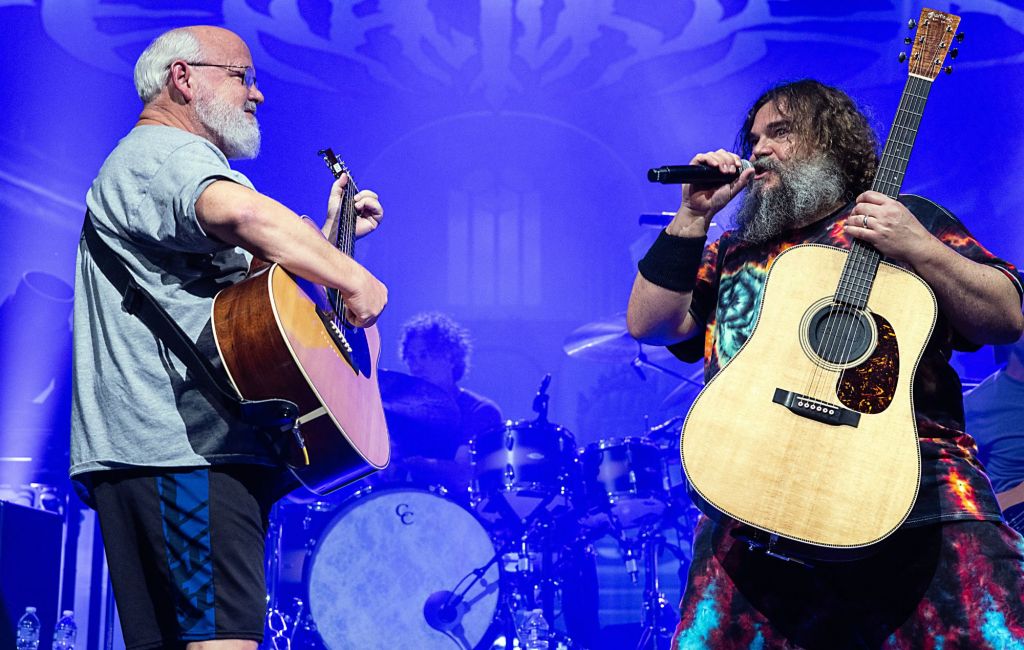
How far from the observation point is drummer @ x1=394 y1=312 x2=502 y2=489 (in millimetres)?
4727

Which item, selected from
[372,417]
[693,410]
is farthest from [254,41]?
[693,410]

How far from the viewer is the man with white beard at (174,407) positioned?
5.94 ft

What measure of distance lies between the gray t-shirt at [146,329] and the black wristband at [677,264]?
0.95 m

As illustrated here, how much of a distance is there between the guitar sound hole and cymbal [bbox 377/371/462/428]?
10.1 feet

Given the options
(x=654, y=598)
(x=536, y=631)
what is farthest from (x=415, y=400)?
(x=654, y=598)

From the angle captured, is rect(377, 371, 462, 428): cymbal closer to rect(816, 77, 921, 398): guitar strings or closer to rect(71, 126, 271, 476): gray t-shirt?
rect(71, 126, 271, 476): gray t-shirt

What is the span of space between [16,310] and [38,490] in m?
0.84

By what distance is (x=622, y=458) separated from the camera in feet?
15.1

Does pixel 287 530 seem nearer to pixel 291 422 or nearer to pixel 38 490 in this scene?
pixel 38 490

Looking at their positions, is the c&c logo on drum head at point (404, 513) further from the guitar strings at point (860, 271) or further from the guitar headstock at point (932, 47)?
the guitar headstock at point (932, 47)

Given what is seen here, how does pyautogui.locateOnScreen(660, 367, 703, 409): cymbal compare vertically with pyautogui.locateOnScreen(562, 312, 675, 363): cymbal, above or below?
below

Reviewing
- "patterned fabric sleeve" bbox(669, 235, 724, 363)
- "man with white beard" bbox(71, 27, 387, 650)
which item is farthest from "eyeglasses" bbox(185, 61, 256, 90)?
"patterned fabric sleeve" bbox(669, 235, 724, 363)

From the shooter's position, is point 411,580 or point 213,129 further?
point 411,580

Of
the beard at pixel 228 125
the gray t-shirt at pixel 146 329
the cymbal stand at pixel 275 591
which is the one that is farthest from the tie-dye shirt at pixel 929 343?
the cymbal stand at pixel 275 591
